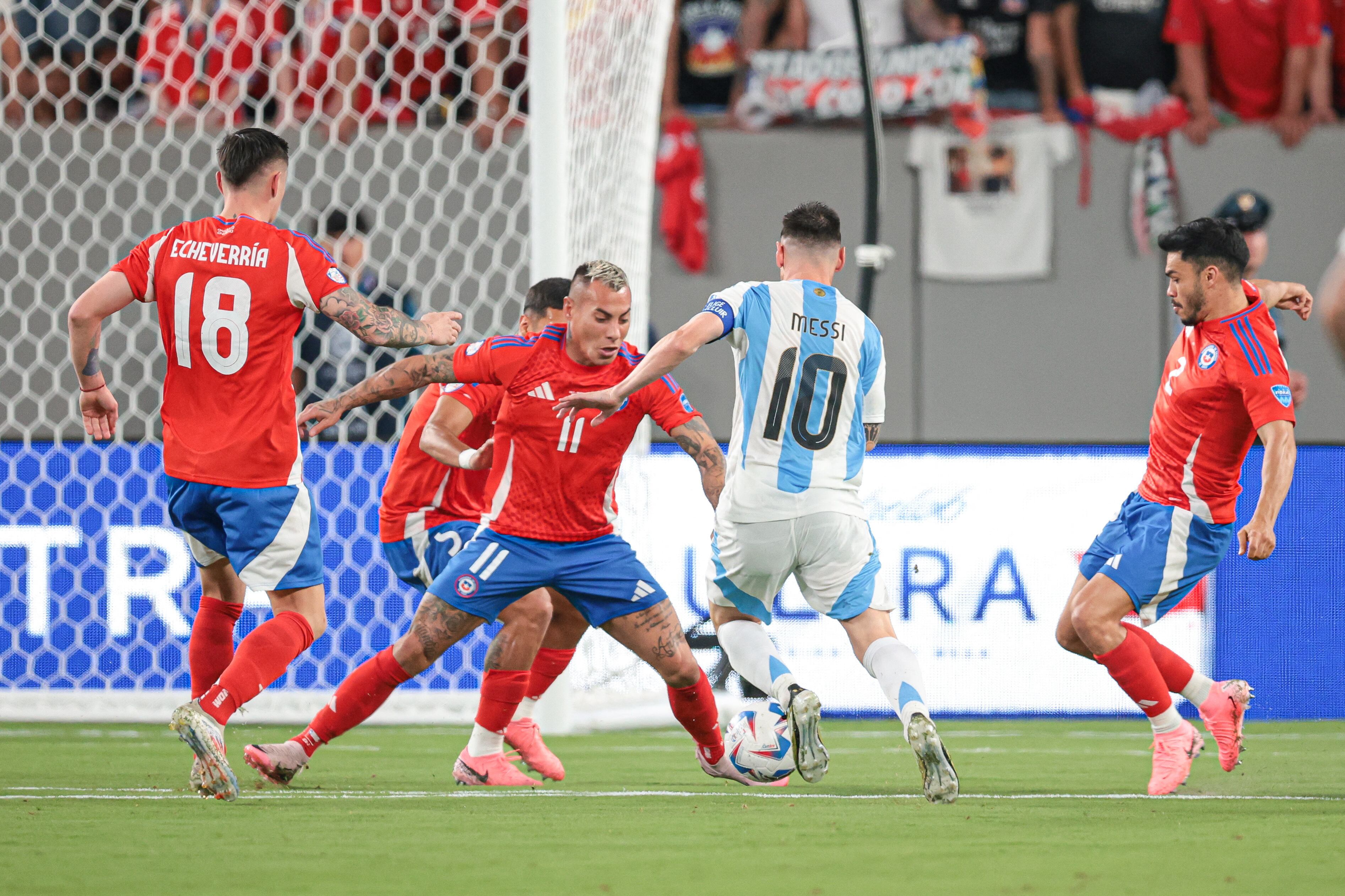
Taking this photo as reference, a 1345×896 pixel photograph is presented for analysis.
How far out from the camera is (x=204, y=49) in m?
9.51

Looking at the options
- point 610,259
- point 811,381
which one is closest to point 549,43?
point 610,259

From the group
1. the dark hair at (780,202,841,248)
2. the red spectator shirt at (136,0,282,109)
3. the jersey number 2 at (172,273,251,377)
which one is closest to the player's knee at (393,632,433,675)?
the jersey number 2 at (172,273,251,377)

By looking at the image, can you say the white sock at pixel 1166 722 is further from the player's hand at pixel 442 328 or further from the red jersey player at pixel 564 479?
the player's hand at pixel 442 328

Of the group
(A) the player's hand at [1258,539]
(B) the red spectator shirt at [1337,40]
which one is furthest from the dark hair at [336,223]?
(B) the red spectator shirt at [1337,40]

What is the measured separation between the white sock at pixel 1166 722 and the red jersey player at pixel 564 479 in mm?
1450

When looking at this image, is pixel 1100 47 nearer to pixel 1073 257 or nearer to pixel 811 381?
pixel 1073 257

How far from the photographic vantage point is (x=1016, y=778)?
548cm

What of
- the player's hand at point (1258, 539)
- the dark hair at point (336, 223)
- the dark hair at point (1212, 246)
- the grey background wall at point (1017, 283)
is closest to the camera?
the player's hand at point (1258, 539)

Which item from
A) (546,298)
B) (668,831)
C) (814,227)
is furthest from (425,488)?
(668,831)

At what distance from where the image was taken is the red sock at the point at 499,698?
17.1 ft

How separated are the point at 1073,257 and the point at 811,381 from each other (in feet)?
21.9

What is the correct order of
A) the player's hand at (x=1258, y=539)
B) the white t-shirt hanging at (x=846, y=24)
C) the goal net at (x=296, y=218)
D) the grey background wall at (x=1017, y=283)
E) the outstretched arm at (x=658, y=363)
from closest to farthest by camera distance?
the outstretched arm at (x=658, y=363) < the player's hand at (x=1258, y=539) < the goal net at (x=296, y=218) < the grey background wall at (x=1017, y=283) < the white t-shirt hanging at (x=846, y=24)

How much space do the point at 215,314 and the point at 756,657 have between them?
1.86 m

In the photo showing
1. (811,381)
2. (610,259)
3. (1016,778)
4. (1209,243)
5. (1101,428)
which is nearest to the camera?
(811,381)
